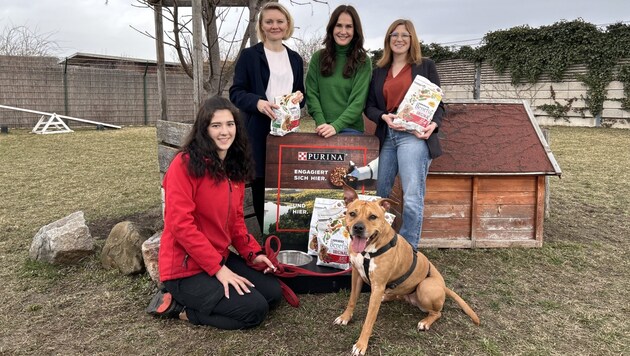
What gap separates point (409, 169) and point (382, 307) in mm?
1049

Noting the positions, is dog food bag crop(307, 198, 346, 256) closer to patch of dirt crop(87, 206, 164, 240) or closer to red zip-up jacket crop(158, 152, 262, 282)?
red zip-up jacket crop(158, 152, 262, 282)

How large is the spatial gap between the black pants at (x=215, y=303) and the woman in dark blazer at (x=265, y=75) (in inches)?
52.2

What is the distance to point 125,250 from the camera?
3.73 m

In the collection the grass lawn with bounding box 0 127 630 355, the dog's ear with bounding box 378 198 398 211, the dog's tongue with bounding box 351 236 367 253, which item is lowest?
the grass lawn with bounding box 0 127 630 355

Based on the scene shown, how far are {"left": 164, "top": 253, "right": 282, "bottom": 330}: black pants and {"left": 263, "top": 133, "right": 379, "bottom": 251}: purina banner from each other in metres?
0.87

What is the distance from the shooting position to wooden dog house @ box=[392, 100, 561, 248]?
14.1 ft

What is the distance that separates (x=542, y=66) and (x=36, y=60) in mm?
17160

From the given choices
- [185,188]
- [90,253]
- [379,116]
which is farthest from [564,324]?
[90,253]

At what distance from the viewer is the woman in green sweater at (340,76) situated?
3.59m

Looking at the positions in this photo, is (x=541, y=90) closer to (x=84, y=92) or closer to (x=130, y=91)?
(x=130, y=91)

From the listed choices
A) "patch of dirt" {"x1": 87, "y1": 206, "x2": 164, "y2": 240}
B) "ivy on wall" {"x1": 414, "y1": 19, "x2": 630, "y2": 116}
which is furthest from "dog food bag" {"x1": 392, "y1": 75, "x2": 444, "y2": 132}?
"ivy on wall" {"x1": 414, "y1": 19, "x2": 630, "y2": 116}

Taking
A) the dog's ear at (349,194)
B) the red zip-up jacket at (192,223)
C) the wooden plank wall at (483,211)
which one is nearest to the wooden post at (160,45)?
the red zip-up jacket at (192,223)

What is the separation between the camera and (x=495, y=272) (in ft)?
12.6

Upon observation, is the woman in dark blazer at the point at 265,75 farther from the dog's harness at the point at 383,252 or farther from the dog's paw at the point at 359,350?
the dog's paw at the point at 359,350
